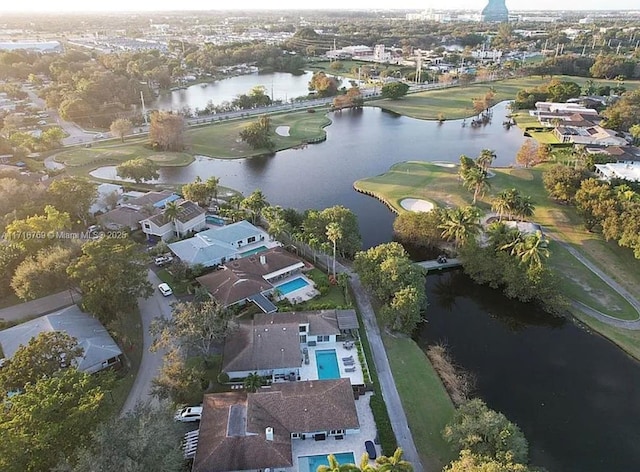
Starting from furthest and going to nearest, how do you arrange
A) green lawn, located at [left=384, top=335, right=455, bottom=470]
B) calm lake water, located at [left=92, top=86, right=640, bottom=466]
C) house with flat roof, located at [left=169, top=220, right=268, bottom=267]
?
1. house with flat roof, located at [left=169, top=220, right=268, bottom=267]
2. calm lake water, located at [left=92, top=86, right=640, bottom=466]
3. green lawn, located at [left=384, top=335, right=455, bottom=470]

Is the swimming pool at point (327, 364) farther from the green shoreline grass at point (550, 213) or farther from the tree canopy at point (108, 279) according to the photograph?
the green shoreline grass at point (550, 213)

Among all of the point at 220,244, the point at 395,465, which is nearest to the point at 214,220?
the point at 220,244

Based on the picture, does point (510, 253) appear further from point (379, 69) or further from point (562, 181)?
point (379, 69)

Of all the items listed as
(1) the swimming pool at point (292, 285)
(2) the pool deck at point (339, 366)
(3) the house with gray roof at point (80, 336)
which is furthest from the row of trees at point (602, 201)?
(3) the house with gray roof at point (80, 336)

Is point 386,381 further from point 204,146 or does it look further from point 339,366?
point 204,146

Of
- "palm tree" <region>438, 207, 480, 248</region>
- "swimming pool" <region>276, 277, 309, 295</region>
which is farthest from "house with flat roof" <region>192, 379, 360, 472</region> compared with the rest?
"palm tree" <region>438, 207, 480, 248</region>

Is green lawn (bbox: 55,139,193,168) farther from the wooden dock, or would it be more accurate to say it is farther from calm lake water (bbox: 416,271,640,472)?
calm lake water (bbox: 416,271,640,472)

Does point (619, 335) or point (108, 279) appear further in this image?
point (619, 335)
